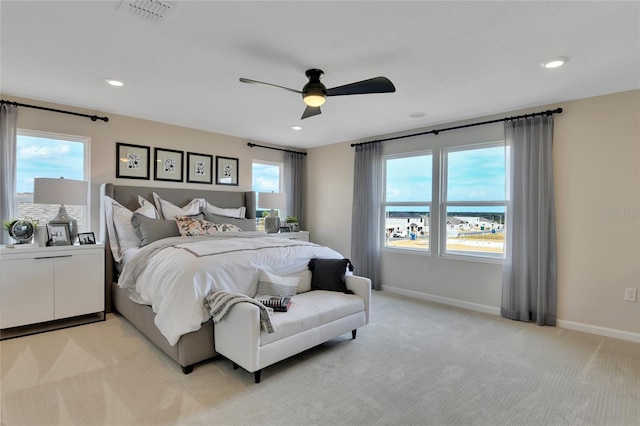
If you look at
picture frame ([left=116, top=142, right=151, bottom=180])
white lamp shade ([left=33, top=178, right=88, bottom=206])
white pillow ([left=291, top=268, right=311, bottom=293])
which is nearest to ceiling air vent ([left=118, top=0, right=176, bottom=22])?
white lamp shade ([left=33, top=178, right=88, bottom=206])

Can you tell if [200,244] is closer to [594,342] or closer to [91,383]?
[91,383]

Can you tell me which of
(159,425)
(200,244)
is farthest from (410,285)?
(159,425)

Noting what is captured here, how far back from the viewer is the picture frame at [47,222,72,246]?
11.2 feet

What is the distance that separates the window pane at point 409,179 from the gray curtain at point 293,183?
1.82 m

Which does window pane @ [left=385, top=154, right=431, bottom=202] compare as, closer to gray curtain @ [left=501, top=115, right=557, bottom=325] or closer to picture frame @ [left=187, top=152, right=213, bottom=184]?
gray curtain @ [left=501, top=115, right=557, bottom=325]

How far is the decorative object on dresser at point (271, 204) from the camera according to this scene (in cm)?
542

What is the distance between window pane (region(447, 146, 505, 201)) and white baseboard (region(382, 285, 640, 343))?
139cm

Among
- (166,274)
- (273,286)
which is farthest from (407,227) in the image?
(166,274)

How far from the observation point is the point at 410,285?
4.86 metres

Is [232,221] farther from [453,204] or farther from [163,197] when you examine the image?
[453,204]

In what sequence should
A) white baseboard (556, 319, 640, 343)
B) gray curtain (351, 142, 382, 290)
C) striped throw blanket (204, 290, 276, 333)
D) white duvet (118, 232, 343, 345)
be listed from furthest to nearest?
gray curtain (351, 142, 382, 290)
white baseboard (556, 319, 640, 343)
white duvet (118, 232, 343, 345)
striped throw blanket (204, 290, 276, 333)

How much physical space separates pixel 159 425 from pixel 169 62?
265 cm

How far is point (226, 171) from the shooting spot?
17.5ft

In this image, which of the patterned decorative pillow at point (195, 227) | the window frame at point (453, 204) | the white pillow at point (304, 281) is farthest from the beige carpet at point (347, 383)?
the patterned decorative pillow at point (195, 227)
